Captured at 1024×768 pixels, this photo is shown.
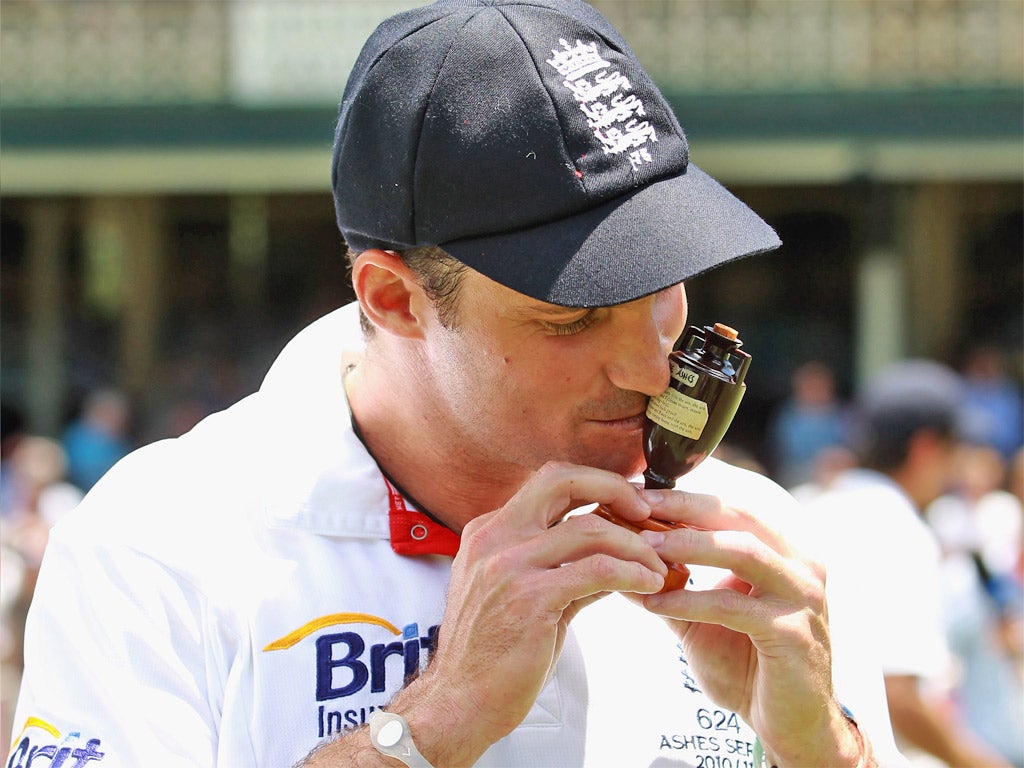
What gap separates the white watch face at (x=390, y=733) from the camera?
1.53m

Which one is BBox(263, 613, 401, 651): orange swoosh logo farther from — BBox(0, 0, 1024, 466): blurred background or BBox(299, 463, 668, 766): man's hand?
BBox(0, 0, 1024, 466): blurred background

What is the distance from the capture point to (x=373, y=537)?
70.4 inches

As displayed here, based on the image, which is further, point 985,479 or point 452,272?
point 985,479

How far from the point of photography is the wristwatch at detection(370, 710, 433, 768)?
152 cm

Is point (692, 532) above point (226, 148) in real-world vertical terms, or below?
above

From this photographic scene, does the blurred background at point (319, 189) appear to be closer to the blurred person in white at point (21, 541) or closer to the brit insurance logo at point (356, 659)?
the blurred person in white at point (21, 541)

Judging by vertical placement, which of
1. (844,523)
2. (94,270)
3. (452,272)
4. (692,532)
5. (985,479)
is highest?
A: (452,272)

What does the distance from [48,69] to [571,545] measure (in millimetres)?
13553

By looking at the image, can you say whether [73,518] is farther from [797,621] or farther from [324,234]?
[324,234]

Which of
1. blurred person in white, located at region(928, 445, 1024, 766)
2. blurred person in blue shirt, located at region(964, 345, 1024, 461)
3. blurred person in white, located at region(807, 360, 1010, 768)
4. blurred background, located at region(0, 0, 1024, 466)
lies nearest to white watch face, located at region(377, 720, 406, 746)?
blurred person in white, located at region(807, 360, 1010, 768)

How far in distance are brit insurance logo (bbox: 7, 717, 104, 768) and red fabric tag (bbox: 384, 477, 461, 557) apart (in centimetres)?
43

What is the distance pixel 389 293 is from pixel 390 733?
586 mm

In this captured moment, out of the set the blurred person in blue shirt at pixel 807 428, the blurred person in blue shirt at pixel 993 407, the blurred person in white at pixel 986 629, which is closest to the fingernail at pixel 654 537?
the blurred person in white at pixel 986 629

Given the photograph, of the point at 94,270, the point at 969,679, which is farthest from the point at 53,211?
the point at 969,679
